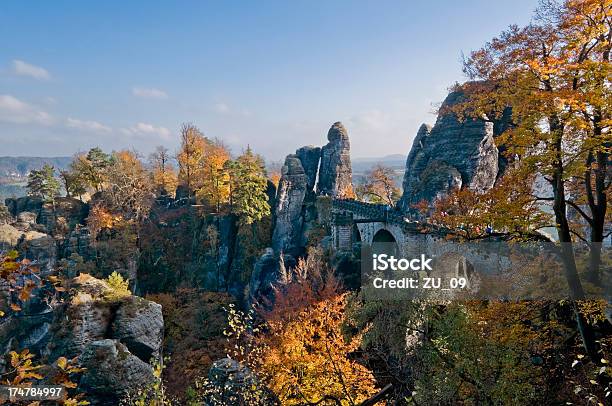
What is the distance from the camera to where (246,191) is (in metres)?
47.5

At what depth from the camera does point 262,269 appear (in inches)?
1745

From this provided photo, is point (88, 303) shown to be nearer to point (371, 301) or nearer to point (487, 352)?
point (371, 301)

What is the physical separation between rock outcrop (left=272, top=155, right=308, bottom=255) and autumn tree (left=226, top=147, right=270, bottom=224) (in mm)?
2265

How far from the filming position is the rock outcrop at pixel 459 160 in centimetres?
4000

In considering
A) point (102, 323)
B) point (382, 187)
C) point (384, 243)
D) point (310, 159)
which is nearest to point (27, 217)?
point (102, 323)

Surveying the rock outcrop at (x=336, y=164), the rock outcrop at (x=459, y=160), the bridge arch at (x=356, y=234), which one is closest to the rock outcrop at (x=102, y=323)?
the bridge arch at (x=356, y=234)

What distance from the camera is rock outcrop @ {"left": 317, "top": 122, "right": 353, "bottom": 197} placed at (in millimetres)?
54344

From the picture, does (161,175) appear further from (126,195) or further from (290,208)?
(290,208)

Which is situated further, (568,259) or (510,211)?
(510,211)

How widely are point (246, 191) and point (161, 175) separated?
72.5 feet

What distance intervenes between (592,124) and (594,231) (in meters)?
3.64

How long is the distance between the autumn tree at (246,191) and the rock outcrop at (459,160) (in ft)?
59.8

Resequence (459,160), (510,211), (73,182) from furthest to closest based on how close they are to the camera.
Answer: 1. (73,182)
2. (459,160)
3. (510,211)

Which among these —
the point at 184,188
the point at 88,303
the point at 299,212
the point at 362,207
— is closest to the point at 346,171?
the point at 299,212
